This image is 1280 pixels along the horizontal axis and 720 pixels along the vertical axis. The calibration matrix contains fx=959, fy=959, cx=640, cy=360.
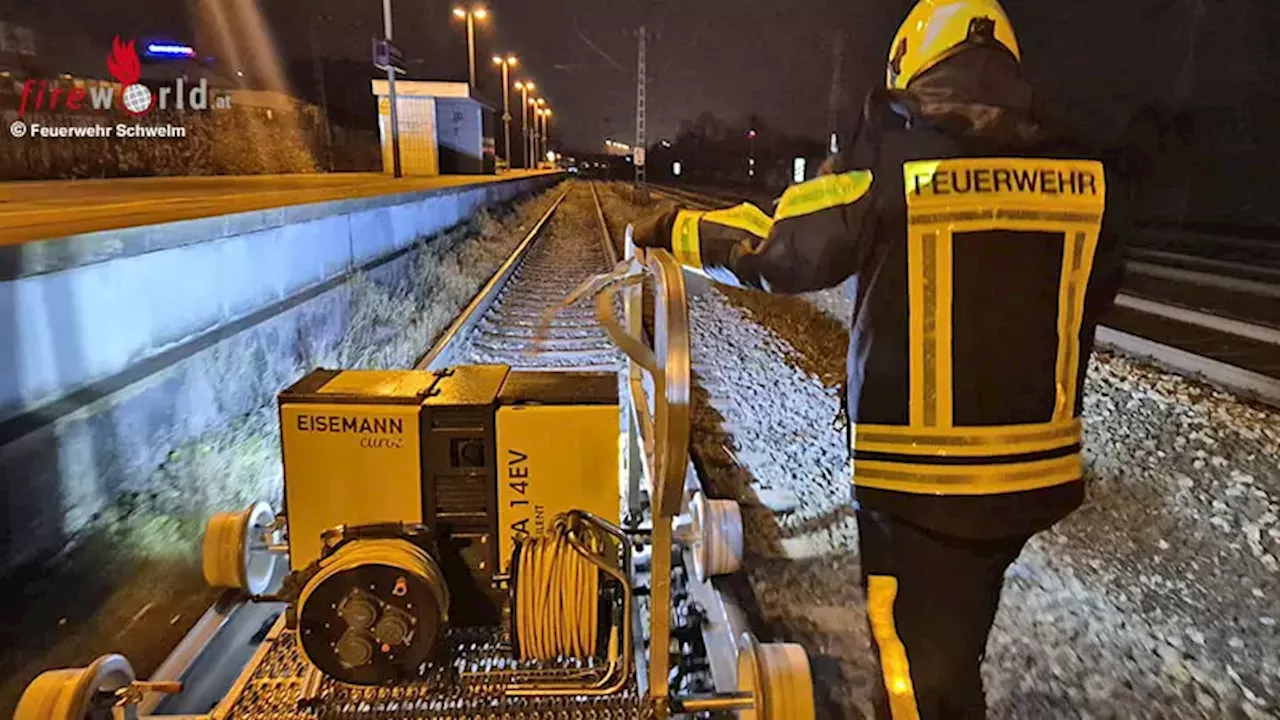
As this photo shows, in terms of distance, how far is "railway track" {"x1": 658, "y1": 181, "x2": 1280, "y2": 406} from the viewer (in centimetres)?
782

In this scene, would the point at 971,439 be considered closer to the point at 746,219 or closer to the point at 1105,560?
the point at 746,219

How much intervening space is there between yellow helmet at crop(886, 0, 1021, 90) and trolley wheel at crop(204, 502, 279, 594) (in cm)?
264

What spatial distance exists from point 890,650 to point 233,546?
2.31 meters

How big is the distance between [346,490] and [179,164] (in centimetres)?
3304

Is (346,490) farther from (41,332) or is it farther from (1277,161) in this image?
(1277,161)

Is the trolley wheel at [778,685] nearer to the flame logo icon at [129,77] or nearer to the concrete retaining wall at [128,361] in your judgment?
the concrete retaining wall at [128,361]

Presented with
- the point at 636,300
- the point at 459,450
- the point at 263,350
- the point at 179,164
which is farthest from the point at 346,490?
the point at 179,164

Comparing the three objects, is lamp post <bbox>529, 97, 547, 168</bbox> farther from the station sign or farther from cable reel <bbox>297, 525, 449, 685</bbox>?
cable reel <bbox>297, 525, 449, 685</bbox>

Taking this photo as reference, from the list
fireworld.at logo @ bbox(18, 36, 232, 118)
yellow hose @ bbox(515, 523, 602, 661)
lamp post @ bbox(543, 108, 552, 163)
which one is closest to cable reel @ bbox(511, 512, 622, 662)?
yellow hose @ bbox(515, 523, 602, 661)

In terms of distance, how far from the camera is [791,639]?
3.88 meters

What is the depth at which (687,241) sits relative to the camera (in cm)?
250

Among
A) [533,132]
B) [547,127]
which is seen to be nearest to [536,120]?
[533,132]

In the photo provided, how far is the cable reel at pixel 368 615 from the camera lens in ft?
8.48

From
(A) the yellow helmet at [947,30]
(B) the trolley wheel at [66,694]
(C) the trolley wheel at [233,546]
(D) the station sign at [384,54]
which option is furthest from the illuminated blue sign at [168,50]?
(A) the yellow helmet at [947,30]
